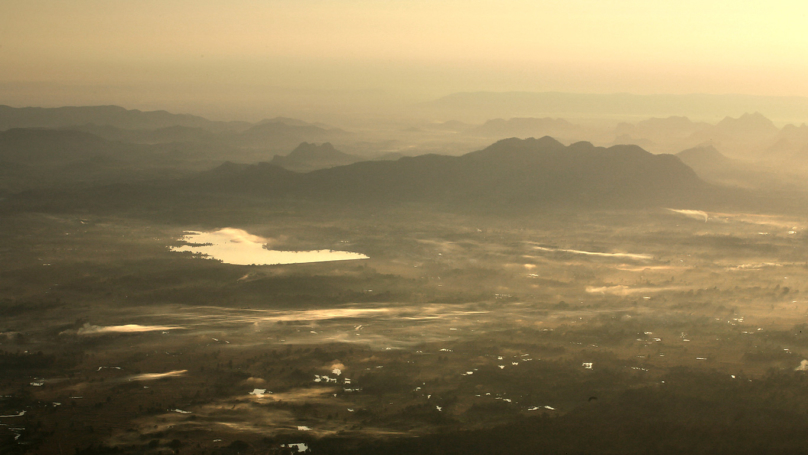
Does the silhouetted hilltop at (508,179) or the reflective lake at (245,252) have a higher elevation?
the silhouetted hilltop at (508,179)

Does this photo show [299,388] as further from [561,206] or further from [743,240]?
[561,206]

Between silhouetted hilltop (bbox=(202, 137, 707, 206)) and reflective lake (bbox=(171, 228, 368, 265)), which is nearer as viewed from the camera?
reflective lake (bbox=(171, 228, 368, 265))

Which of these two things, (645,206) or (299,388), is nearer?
(299,388)

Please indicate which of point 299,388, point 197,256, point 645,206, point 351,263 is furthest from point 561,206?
point 299,388

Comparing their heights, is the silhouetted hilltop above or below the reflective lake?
above
